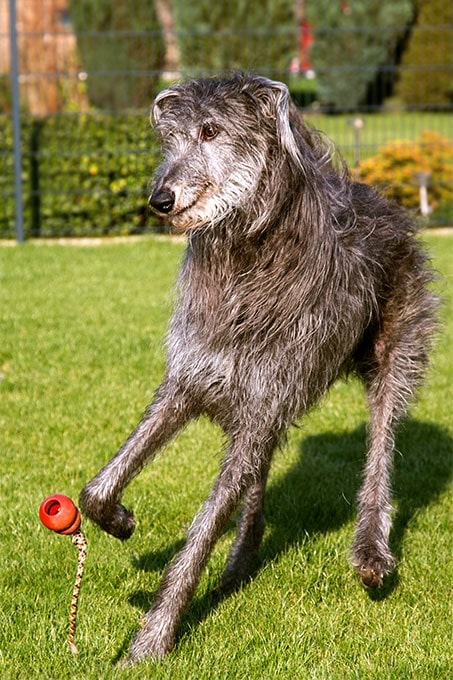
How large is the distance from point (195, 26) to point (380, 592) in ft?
68.7

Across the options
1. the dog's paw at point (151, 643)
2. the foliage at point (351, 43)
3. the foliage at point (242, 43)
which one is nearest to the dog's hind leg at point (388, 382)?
the dog's paw at point (151, 643)

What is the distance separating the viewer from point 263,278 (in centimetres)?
371

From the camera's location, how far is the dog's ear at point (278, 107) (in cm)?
354

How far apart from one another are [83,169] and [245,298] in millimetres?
9380

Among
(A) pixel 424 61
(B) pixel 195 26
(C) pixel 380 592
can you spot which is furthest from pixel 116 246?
(B) pixel 195 26

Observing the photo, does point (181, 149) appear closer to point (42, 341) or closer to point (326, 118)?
point (42, 341)

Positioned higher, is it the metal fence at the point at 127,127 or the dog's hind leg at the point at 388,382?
the dog's hind leg at the point at 388,382

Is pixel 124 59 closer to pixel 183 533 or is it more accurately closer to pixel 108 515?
pixel 183 533

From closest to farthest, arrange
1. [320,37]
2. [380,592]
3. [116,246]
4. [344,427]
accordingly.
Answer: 1. [380,592]
2. [344,427]
3. [116,246]
4. [320,37]

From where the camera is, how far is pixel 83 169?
12.7 metres

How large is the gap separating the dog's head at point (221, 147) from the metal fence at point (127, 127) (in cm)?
753

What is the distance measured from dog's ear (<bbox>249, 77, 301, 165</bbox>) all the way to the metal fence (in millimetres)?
7543

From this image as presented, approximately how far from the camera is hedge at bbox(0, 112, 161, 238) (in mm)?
12648

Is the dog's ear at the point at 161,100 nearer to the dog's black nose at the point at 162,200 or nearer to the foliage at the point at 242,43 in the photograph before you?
the dog's black nose at the point at 162,200
